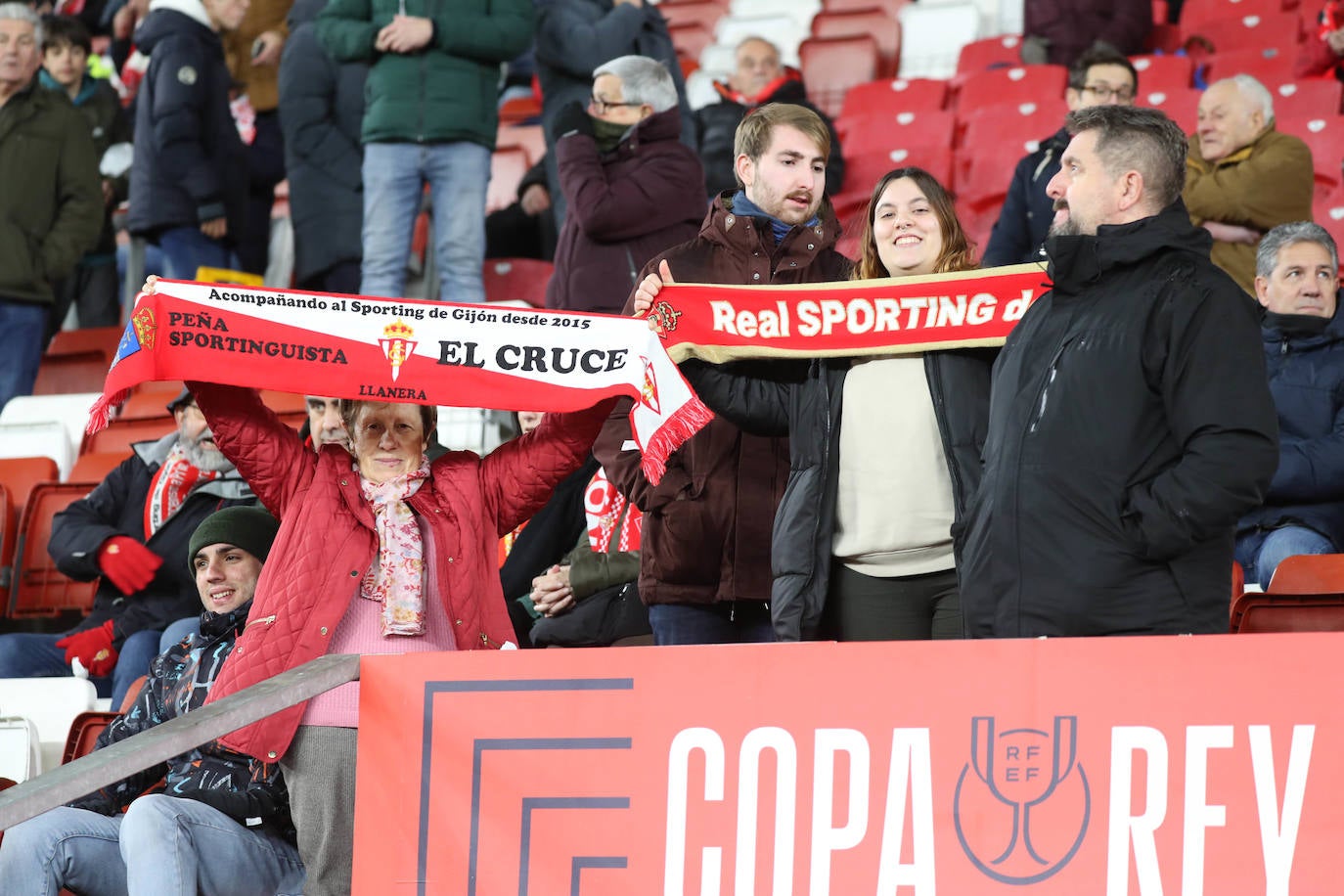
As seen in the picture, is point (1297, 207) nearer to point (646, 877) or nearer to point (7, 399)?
point (646, 877)

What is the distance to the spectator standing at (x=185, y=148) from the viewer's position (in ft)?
27.2

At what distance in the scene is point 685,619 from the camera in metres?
4.23

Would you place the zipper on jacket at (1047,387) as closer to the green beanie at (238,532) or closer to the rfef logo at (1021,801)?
the rfef logo at (1021,801)

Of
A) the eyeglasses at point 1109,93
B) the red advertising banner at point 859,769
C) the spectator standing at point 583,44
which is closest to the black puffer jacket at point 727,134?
the spectator standing at point 583,44

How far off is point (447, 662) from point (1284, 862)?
55.4 inches

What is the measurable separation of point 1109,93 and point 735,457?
3.31 metres

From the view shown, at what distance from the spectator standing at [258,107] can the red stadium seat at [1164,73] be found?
13.8 ft

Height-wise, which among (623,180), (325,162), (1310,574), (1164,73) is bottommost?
(1310,574)

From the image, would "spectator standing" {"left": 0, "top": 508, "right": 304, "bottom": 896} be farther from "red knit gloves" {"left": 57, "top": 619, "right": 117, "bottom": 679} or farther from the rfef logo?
the rfef logo

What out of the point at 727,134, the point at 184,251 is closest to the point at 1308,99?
the point at 727,134

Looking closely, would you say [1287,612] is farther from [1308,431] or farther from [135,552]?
[135,552]

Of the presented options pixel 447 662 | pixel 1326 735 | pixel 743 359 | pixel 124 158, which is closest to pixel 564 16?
pixel 124 158

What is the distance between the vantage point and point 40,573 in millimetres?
6828

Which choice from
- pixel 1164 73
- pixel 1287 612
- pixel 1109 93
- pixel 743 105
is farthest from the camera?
pixel 1164 73
